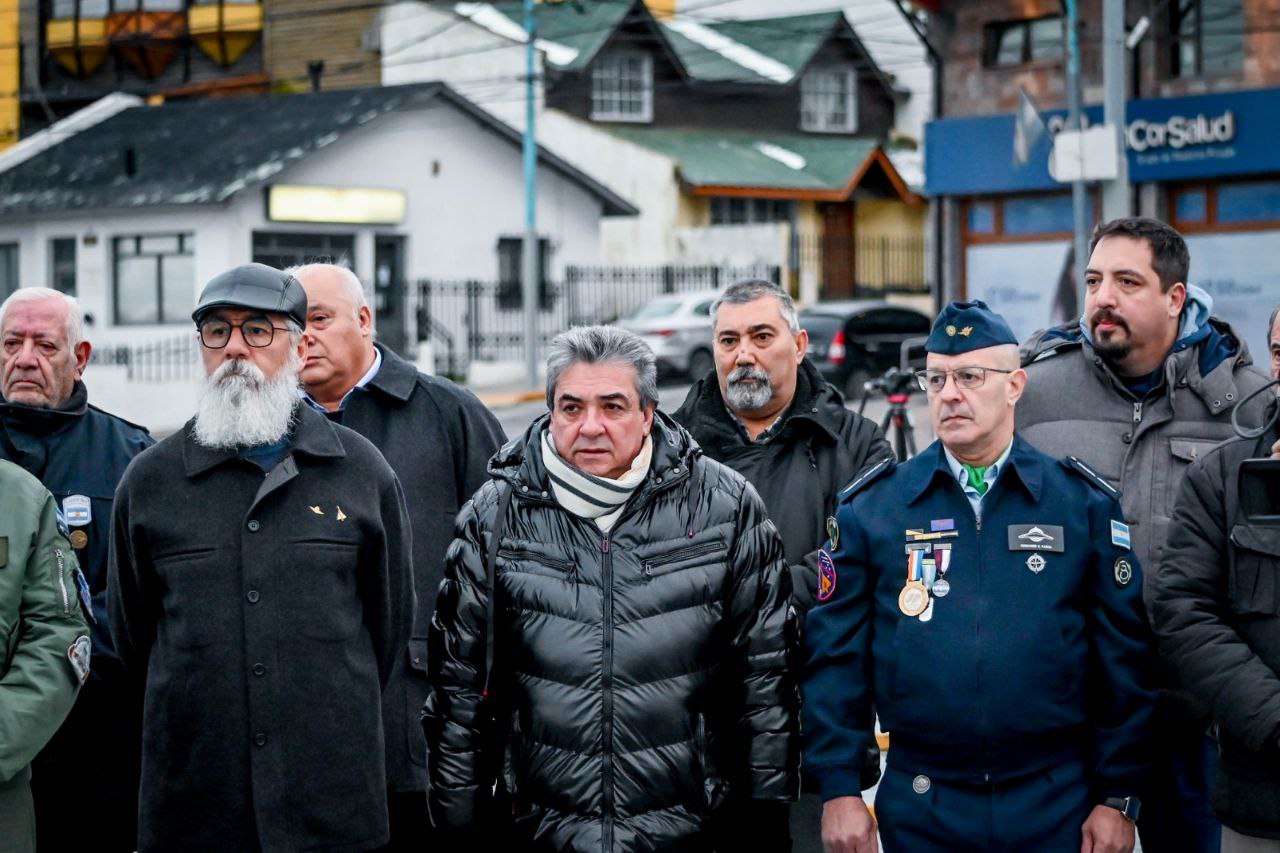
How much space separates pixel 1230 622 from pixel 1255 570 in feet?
0.50

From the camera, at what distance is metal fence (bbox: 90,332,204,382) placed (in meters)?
31.0

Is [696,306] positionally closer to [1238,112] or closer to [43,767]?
[1238,112]

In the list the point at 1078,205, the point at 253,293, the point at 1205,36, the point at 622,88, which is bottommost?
the point at 253,293

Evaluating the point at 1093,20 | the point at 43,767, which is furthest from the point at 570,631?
the point at 1093,20

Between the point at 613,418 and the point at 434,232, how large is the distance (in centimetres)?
3157

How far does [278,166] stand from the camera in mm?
31578

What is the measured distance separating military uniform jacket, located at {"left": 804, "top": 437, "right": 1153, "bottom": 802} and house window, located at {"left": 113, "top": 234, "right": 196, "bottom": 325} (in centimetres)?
2977

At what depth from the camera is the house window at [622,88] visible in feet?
140

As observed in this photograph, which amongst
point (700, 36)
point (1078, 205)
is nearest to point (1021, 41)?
point (1078, 205)

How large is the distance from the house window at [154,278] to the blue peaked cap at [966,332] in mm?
29716

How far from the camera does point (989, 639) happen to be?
4.12 meters

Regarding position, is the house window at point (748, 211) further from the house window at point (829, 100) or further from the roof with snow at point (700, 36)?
the house window at point (829, 100)

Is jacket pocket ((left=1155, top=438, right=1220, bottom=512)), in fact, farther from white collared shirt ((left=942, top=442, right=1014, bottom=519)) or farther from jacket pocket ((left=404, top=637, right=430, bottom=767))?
jacket pocket ((left=404, top=637, right=430, bottom=767))

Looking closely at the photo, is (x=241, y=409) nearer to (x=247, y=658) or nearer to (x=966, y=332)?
(x=247, y=658)
